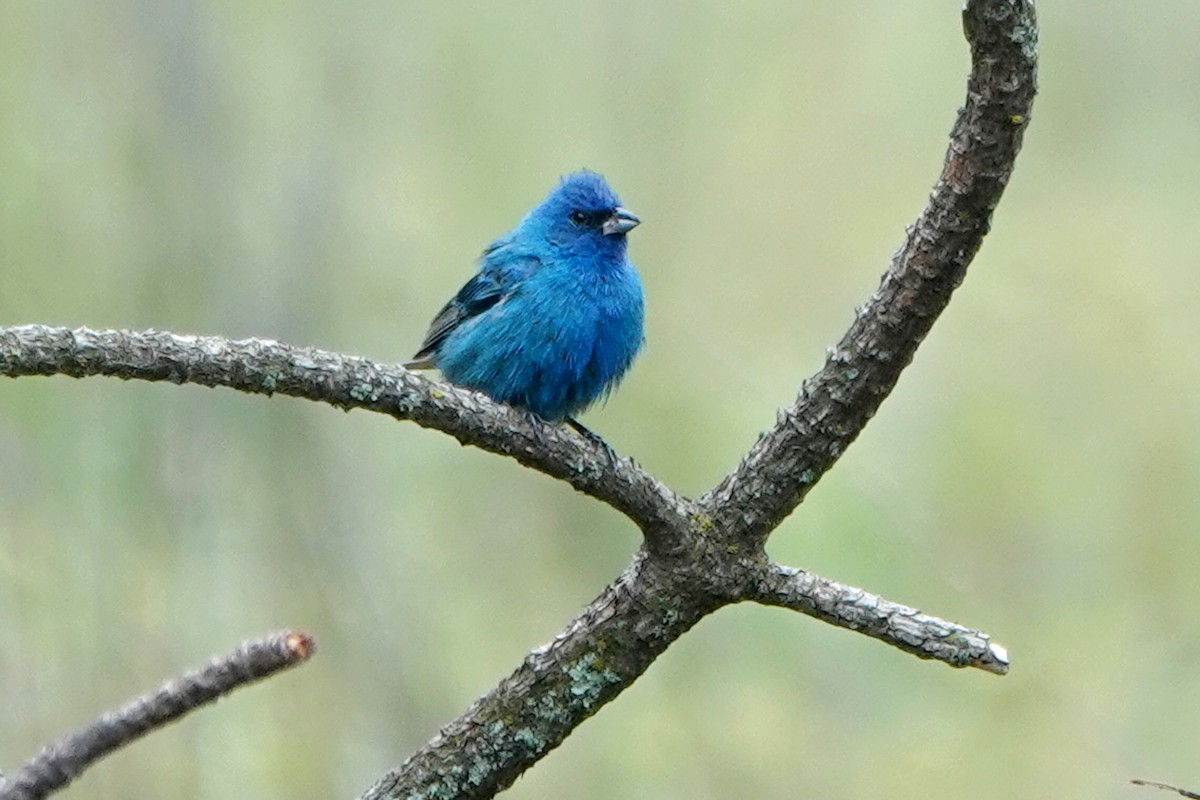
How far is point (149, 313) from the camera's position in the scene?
6.76 meters

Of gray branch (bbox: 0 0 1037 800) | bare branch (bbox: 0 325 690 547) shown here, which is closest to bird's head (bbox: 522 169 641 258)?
bare branch (bbox: 0 325 690 547)

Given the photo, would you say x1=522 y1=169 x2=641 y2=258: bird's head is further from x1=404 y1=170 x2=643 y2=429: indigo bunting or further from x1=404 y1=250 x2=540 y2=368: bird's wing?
x1=404 y1=250 x2=540 y2=368: bird's wing

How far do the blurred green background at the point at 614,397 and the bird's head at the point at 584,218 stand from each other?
1.06 meters

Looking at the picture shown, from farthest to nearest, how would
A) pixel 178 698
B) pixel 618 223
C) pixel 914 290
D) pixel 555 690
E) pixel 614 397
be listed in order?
1. pixel 614 397
2. pixel 618 223
3. pixel 555 690
4. pixel 914 290
5. pixel 178 698

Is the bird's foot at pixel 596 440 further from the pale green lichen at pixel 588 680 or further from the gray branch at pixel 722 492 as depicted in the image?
the pale green lichen at pixel 588 680

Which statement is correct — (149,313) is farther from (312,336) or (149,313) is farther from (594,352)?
(594,352)

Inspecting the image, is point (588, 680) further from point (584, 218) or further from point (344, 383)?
point (584, 218)

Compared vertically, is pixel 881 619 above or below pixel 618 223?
below

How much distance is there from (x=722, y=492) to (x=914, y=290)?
66cm

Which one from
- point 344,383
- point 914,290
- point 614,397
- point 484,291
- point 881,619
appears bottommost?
point 881,619

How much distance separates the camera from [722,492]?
387cm

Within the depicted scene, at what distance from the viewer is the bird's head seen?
21.9 feet

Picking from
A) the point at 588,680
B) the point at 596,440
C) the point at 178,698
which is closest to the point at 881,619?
the point at 588,680

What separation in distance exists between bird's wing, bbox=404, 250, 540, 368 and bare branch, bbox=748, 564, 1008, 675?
2.93 metres
